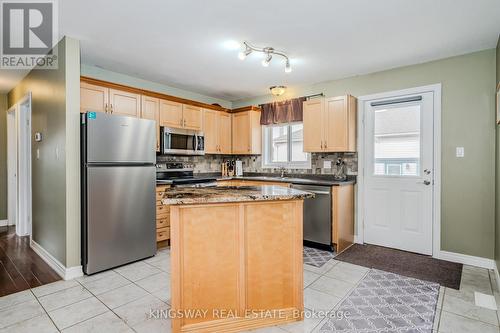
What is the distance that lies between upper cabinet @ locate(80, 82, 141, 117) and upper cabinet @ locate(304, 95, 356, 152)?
2479mm

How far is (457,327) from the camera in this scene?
6.41ft

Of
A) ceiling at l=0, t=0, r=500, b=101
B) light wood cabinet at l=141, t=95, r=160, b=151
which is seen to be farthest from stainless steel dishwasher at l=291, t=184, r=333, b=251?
light wood cabinet at l=141, t=95, r=160, b=151

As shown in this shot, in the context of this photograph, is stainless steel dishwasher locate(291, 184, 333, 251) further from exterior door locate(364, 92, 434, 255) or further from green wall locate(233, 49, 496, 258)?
green wall locate(233, 49, 496, 258)

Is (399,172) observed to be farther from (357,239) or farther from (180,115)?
(180,115)

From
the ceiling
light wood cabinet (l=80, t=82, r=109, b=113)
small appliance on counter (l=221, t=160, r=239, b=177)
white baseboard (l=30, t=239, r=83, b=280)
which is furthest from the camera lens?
small appliance on counter (l=221, t=160, r=239, b=177)

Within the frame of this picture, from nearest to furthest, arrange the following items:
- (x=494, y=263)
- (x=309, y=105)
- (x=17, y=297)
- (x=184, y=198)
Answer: (x=184, y=198) < (x=17, y=297) < (x=494, y=263) < (x=309, y=105)

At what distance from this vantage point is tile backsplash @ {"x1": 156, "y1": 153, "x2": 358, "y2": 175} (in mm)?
4082

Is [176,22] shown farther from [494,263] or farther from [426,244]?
[494,263]

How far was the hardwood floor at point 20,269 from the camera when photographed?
2.63m

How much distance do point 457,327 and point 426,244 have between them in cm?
167

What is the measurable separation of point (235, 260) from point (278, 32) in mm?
2149

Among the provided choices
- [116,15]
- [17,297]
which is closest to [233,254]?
[17,297]

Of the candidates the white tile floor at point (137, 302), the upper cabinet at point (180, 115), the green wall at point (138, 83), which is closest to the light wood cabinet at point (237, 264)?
the white tile floor at point (137, 302)

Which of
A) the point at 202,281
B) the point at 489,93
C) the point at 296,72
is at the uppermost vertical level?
the point at 296,72
